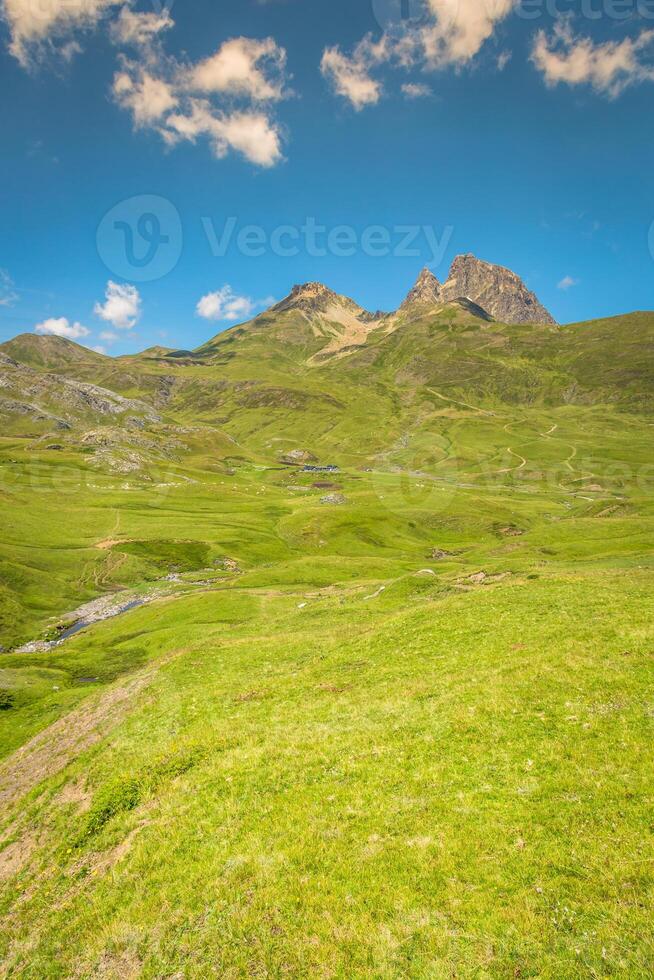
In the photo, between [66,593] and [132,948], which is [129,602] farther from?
[132,948]

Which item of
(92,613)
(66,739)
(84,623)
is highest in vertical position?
(66,739)

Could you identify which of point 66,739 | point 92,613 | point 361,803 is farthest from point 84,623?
point 361,803

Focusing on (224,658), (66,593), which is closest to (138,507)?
(66,593)

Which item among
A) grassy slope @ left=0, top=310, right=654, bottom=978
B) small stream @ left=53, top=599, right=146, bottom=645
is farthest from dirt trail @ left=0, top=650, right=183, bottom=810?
small stream @ left=53, top=599, right=146, bottom=645

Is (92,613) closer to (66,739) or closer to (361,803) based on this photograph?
(66,739)

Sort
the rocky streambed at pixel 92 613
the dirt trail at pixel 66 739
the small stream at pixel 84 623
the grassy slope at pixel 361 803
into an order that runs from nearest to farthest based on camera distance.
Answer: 1. the grassy slope at pixel 361 803
2. the dirt trail at pixel 66 739
3. the rocky streambed at pixel 92 613
4. the small stream at pixel 84 623

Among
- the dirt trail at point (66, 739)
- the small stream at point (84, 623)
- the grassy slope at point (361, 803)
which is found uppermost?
the grassy slope at point (361, 803)

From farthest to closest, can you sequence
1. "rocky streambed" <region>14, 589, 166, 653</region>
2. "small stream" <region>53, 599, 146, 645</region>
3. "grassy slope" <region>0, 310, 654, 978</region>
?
1. "small stream" <region>53, 599, 146, 645</region>
2. "rocky streambed" <region>14, 589, 166, 653</region>
3. "grassy slope" <region>0, 310, 654, 978</region>

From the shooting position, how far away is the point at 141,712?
31.5 meters

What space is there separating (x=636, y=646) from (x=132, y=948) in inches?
1028

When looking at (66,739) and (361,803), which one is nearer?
(361,803)

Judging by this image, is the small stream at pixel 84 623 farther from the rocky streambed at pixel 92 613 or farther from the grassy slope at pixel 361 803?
the grassy slope at pixel 361 803

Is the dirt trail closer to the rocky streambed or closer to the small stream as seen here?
the rocky streambed

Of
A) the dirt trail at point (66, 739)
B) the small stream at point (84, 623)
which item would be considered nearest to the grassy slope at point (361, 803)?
the dirt trail at point (66, 739)
